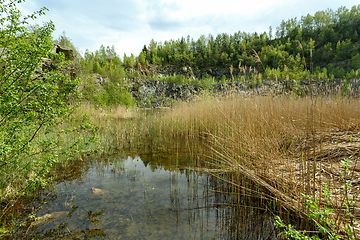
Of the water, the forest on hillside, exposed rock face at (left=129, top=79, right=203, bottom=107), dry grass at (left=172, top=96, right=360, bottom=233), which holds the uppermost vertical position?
the forest on hillside

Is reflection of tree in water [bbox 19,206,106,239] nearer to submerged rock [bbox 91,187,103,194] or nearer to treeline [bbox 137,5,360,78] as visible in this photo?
submerged rock [bbox 91,187,103,194]

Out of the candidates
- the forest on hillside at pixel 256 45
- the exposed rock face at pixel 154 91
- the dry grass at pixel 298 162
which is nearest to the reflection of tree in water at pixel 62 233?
the dry grass at pixel 298 162

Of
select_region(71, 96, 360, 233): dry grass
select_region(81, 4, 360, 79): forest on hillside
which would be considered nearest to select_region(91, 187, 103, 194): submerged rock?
select_region(71, 96, 360, 233): dry grass

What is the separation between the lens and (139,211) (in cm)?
178

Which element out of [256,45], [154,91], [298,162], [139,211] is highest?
[256,45]

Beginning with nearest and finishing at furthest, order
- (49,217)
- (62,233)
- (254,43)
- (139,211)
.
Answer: (62,233), (49,217), (139,211), (254,43)

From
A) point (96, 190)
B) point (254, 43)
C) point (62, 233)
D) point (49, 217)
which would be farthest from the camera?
point (254, 43)

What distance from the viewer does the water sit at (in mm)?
1440

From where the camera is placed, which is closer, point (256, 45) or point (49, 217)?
point (49, 217)

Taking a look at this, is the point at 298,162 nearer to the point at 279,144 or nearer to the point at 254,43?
the point at 279,144

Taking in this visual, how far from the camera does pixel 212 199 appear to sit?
1.93 meters

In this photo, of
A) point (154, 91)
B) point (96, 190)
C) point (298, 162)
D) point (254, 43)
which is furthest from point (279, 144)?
point (254, 43)

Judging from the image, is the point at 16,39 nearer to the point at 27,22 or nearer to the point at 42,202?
the point at 27,22

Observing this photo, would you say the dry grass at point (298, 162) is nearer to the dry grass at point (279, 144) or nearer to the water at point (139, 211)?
the dry grass at point (279, 144)
